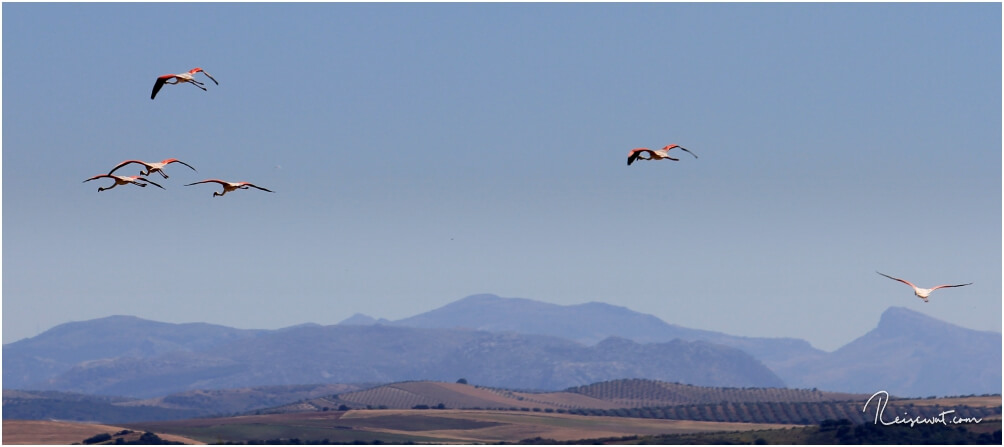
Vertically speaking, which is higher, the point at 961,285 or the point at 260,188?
the point at 260,188

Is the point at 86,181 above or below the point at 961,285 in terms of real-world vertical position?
above

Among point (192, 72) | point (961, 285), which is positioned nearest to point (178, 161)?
point (192, 72)

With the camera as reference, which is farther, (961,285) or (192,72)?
(192,72)

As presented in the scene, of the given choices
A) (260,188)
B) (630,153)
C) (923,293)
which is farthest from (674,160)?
(260,188)

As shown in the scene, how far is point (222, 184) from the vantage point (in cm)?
6988

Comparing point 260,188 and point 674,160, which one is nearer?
point 260,188

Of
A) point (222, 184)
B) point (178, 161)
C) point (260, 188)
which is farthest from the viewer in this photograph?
point (222, 184)

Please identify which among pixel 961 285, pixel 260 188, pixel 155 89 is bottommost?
pixel 961 285

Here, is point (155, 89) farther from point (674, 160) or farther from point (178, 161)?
point (674, 160)

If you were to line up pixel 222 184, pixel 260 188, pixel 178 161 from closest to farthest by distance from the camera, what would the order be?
1. pixel 260 188
2. pixel 178 161
3. pixel 222 184

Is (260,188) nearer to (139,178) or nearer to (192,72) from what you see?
(139,178)

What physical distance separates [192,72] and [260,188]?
16.1 meters

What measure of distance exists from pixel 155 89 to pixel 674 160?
27501mm

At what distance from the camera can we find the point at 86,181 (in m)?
63.5
